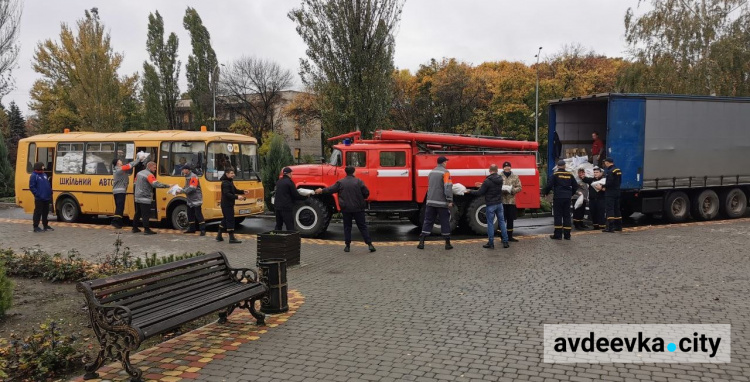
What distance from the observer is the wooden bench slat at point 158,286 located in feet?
16.3

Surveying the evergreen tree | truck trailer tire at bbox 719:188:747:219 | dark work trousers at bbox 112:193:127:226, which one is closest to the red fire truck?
dark work trousers at bbox 112:193:127:226

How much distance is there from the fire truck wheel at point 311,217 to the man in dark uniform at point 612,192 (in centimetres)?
726

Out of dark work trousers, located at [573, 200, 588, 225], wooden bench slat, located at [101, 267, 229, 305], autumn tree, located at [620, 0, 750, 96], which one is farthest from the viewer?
autumn tree, located at [620, 0, 750, 96]

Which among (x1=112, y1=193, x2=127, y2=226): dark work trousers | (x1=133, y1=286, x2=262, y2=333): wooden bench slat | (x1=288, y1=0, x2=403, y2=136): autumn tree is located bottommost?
(x1=133, y1=286, x2=262, y2=333): wooden bench slat

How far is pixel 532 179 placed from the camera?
14.2 metres

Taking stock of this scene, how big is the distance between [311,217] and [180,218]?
153 inches

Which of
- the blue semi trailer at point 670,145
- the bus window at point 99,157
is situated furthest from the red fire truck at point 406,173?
the bus window at point 99,157

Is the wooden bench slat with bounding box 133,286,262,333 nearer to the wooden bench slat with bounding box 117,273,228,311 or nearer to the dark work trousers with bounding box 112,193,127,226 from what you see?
the wooden bench slat with bounding box 117,273,228,311

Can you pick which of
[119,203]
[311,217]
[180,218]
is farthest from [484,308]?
[119,203]

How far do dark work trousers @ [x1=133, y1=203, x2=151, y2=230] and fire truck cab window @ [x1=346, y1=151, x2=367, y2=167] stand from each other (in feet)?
17.7

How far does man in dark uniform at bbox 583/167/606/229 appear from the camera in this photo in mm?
14422

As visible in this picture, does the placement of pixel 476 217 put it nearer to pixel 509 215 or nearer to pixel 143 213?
pixel 509 215

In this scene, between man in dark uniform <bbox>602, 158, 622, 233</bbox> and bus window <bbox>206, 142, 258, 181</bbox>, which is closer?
man in dark uniform <bbox>602, 158, 622, 233</bbox>

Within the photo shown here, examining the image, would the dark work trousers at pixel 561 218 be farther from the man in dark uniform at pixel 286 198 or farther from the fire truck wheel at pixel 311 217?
the man in dark uniform at pixel 286 198
